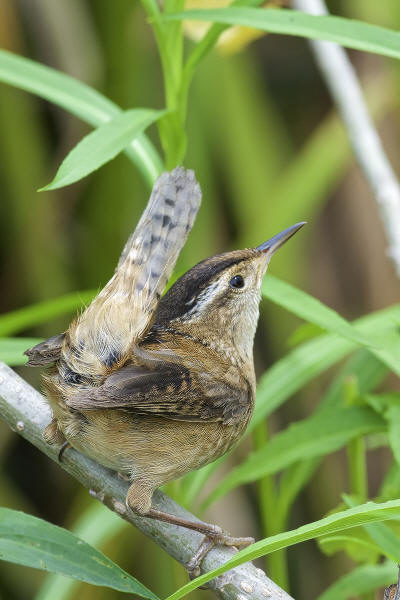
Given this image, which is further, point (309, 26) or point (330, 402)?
point (330, 402)

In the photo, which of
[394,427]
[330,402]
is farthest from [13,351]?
[394,427]

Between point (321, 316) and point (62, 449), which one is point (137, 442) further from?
point (321, 316)

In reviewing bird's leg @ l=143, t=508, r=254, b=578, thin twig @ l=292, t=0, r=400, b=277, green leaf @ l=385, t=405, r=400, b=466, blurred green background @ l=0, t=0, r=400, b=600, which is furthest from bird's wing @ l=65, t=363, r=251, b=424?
blurred green background @ l=0, t=0, r=400, b=600

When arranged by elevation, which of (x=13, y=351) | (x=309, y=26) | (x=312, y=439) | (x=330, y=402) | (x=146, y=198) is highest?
(x=146, y=198)

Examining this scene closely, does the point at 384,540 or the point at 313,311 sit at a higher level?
the point at 313,311

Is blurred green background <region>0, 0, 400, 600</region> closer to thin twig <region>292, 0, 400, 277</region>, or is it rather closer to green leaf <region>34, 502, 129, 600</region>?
thin twig <region>292, 0, 400, 277</region>

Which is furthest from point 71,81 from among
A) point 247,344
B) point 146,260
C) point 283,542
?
point 283,542
